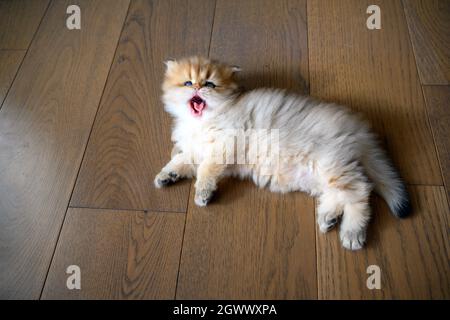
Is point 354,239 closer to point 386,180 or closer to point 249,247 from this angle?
point 386,180

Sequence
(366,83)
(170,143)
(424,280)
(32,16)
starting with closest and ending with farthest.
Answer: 1. (424,280)
2. (170,143)
3. (366,83)
4. (32,16)

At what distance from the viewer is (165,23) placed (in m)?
1.69

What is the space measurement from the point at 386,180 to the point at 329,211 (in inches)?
8.6

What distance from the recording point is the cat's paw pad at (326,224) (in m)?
1.14

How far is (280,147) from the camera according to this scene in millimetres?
1179

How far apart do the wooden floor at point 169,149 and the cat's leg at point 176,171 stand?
0.13ft

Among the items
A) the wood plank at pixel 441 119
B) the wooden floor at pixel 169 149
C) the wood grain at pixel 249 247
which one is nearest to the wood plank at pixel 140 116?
the wooden floor at pixel 169 149

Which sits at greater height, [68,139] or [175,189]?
[68,139]

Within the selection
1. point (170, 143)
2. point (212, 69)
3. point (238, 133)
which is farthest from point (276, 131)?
point (170, 143)

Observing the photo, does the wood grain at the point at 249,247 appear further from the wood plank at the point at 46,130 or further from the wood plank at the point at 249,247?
the wood plank at the point at 46,130

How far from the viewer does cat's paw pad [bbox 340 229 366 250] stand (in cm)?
112
